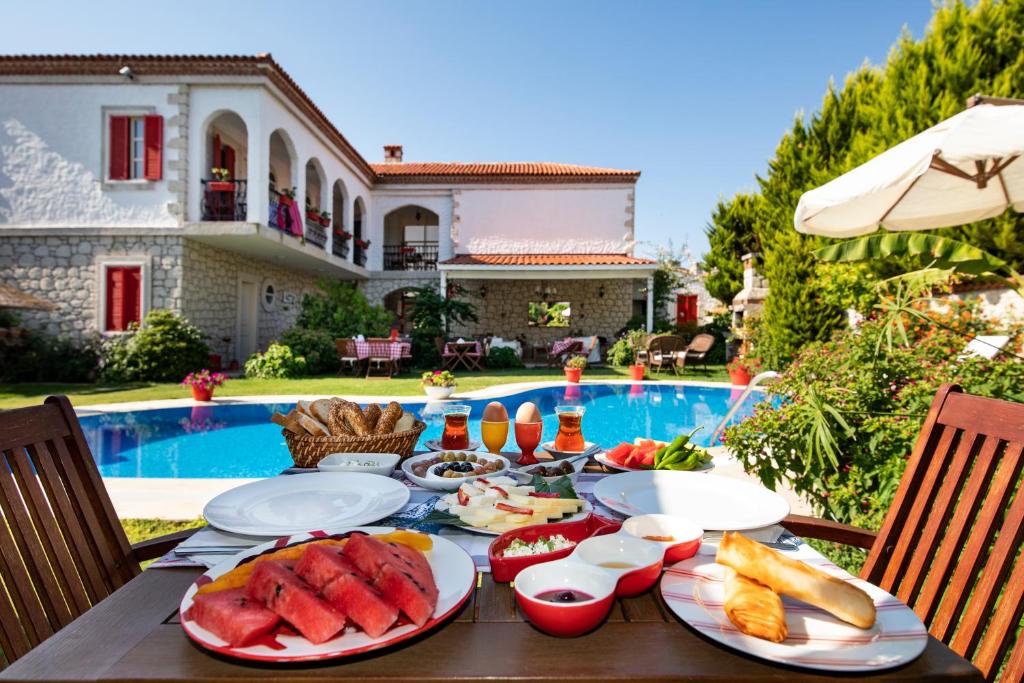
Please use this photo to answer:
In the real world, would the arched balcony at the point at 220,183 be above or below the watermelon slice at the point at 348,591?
above

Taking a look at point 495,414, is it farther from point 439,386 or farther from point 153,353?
point 153,353

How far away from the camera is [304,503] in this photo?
1.22 m

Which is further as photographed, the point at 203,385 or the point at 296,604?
the point at 203,385

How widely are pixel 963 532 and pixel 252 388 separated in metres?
10.3

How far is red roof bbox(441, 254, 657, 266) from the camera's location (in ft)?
50.2

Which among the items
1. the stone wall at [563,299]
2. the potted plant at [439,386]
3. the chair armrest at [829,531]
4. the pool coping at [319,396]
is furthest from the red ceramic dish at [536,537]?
the stone wall at [563,299]

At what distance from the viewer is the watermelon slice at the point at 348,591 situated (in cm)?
69

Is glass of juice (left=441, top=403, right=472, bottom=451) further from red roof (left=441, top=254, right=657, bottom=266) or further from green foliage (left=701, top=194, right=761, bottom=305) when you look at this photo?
green foliage (left=701, top=194, right=761, bottom=305)

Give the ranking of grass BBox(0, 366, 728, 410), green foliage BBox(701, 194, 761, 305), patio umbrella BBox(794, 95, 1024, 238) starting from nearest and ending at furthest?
1. patio umbrella BBox(794, 95, 1024, 238)
2. grass BBox(0, 366, 728, 410)
3. green foliage BBox(701, 194, 761, 305)

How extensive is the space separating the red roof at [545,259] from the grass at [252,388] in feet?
14.1

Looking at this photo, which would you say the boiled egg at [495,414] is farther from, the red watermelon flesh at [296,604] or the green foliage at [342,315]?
the green foliage at [342,315]

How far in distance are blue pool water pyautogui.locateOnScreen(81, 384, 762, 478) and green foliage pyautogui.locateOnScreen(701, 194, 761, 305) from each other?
7.72 m

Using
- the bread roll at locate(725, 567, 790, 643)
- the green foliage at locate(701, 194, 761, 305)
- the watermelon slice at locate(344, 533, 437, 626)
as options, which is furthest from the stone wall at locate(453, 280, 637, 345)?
the bread roll at locate(725, 567, 790, 643)

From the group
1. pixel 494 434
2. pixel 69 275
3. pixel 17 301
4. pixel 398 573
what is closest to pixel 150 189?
pixel 69 275
